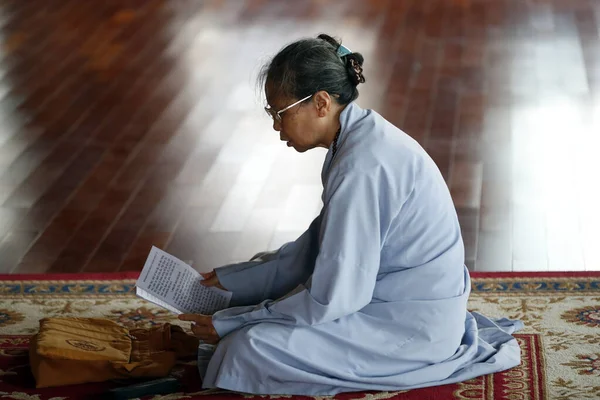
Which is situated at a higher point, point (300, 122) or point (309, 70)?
point (309, 70)

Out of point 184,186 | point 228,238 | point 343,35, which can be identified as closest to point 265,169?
point 184,186

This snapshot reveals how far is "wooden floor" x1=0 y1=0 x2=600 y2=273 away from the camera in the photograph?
3891mm

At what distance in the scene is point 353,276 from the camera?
262 centimetres

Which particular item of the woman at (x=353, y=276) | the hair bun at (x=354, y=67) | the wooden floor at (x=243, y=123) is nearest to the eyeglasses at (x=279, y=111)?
the woman at (x=353, y=276)

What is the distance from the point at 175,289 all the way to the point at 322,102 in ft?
2.29

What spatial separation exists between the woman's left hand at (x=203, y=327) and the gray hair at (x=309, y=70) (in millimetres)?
655

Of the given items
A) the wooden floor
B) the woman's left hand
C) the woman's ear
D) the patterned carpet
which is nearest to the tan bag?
the patterned carpet

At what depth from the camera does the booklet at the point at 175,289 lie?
2.84 metres

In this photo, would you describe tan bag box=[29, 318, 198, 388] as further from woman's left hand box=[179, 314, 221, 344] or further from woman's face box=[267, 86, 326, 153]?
woman's face box=[267, 86, 326, 153]

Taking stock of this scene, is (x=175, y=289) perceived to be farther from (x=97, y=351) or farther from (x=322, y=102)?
(x=322, y=102)

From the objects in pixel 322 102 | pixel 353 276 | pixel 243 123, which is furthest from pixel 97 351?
pixel 243 123

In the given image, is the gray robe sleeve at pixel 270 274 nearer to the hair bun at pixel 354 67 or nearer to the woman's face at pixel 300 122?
the woman's face at pixel 300 122

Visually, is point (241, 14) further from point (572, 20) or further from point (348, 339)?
point (348, 339)

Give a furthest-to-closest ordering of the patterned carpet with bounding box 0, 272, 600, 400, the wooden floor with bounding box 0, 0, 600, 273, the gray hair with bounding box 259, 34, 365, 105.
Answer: the wooden floor with bounding box 0, 0, 600, 273
the patterned carpet with bounding box 0, 272, 600, 400
the gray hair with bounding box 259, 34, 365, 105
